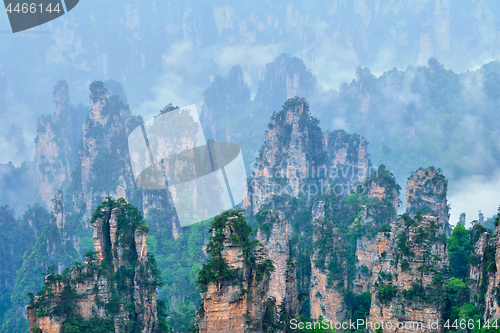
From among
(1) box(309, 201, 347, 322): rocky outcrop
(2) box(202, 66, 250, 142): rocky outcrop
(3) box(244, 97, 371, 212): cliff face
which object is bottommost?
(1) box(309, 201, 347, 322): rocky outcrop

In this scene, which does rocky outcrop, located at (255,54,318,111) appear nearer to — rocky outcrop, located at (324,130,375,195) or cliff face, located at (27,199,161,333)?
rocky outcrop, located at (324,130,375,195)

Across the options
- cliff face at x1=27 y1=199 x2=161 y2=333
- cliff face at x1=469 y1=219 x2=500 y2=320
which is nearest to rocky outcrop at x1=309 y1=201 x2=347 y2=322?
cliff face at x1=469 y1=219 x2=500 y2=320

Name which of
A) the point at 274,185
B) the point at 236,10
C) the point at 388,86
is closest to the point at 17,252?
the point at 274,185

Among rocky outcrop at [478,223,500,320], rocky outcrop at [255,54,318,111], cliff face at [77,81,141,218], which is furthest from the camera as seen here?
rocky outcrop at [255,54,318,111]

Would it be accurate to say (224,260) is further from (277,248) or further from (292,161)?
(292,161)

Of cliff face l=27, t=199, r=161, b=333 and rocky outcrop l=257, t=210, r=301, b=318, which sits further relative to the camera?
rocky outcrop l=257, t=210, r=301, b=318

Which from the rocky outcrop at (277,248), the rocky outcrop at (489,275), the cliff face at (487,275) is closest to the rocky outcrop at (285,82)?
the rocky outcrop at (277,248)

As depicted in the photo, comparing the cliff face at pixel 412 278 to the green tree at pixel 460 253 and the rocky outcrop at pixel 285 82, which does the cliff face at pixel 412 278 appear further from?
the rocky outcrop at pixel 285 82

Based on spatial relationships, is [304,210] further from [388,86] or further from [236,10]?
[236,10]
